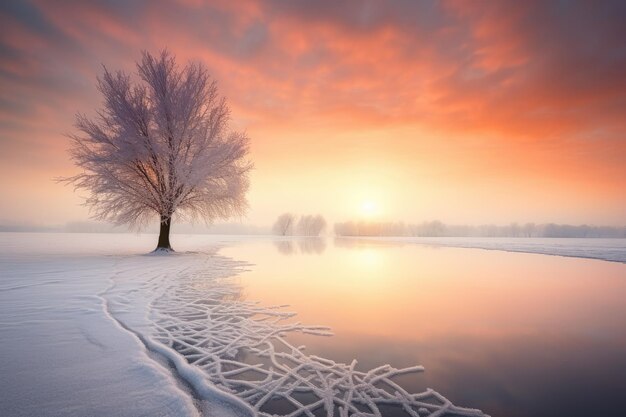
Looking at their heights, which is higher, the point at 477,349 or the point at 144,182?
the point at 144,182

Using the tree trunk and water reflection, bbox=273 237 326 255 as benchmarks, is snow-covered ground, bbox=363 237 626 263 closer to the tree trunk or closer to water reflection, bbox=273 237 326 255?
water reflection, bbox=273 237 326 255

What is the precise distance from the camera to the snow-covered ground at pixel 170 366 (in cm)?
232

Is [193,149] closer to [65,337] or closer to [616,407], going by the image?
[65,337]

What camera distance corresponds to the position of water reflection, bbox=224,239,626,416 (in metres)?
2.64

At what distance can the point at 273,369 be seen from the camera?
305cm

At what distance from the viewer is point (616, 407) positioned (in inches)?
94.9

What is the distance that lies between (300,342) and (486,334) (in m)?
2.84

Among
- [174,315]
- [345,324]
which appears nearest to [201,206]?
[174,315]

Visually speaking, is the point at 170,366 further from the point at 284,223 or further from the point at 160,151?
the point at 284,223

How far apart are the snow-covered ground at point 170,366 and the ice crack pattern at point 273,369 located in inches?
0.5

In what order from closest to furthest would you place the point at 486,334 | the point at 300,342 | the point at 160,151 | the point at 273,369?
the point at 273,369, the point at 300,342, the point at 486,334, the point at 160,151

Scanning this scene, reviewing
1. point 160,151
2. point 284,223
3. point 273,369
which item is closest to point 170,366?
point 273,369

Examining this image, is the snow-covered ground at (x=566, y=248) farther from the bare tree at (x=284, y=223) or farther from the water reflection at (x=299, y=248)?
the bare tree at (x=284, y=223)

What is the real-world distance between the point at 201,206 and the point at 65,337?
46.9ft
